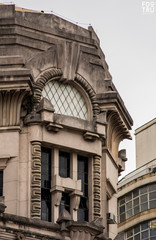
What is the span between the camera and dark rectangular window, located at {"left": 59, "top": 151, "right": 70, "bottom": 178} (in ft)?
177

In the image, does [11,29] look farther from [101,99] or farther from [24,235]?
[24,235]

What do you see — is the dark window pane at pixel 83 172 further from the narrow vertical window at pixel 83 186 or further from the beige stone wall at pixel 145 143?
the beige stone wall at pixel 145 143

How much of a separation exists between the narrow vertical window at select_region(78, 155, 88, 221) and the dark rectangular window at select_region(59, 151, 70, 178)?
64 cm

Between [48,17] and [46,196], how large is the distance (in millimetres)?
8412

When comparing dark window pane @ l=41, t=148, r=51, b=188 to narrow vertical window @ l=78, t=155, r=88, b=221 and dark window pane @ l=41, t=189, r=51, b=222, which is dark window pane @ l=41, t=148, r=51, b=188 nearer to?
dark window pane @ l=41, t=189, r=51, b=222

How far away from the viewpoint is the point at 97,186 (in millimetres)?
54562

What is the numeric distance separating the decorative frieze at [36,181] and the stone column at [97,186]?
2.90 metres

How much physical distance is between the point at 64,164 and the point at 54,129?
1.71m

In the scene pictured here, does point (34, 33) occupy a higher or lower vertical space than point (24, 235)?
higher

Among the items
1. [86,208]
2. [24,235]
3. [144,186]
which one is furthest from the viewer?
[144,186]

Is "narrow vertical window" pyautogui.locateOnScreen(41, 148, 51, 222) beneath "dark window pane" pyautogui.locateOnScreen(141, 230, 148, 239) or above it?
beneath

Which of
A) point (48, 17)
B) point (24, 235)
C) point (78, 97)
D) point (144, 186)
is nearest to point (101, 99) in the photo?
point (78, 97)

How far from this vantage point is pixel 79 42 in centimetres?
5641

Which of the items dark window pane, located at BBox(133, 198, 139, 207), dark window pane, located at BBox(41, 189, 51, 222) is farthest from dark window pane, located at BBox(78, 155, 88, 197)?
dark window pane, located at BBox(133, 198, 139, 207)
